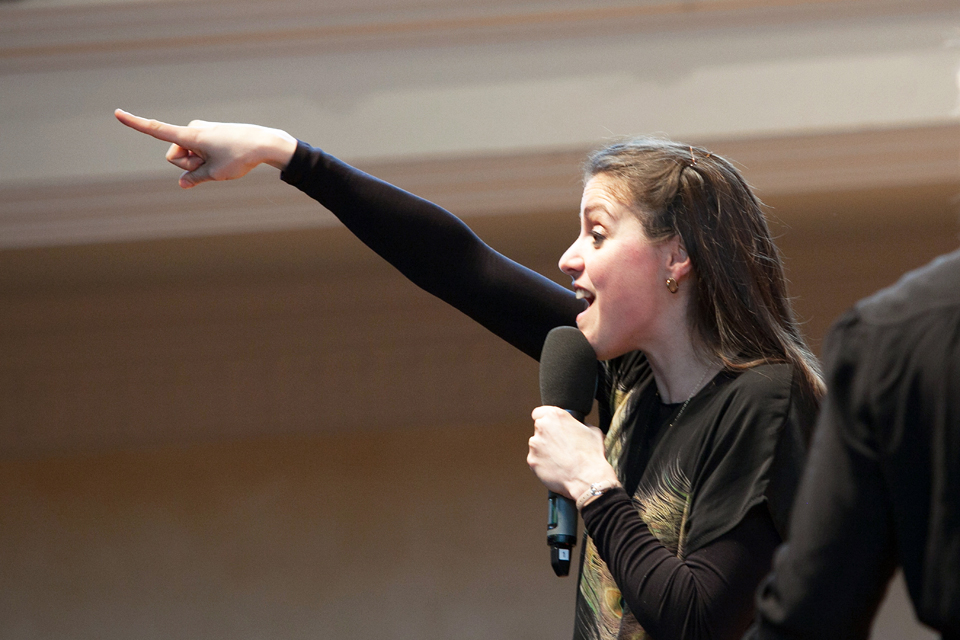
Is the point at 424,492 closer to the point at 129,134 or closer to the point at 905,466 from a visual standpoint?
the point at 129,134

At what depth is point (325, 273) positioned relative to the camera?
4914 millimetres

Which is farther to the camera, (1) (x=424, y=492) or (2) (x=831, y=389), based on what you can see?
(1) (x=424, y=492)

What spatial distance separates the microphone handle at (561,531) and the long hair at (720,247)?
0.31 meters

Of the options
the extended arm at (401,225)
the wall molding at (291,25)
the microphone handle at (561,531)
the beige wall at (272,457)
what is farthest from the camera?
the beige wall at (272,457)

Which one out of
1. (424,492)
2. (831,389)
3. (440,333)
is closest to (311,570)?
(424,492)

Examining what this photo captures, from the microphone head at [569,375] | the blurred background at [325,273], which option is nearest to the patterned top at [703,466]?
the microphone head at [569,375]

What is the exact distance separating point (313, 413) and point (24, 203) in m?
1.75

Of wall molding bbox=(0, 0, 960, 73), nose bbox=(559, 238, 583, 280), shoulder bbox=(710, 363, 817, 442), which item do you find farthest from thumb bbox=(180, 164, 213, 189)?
wall molding bbox=(0, 0, 960, 73)

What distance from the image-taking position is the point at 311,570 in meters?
4.95

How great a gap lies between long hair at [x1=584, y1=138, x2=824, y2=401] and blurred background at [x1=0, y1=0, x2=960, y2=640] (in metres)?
2.09

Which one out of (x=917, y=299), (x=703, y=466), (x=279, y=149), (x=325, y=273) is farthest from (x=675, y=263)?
(x=325, y=273)

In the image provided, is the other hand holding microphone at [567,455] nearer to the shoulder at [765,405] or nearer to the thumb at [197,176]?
the shoulder at [765,405]

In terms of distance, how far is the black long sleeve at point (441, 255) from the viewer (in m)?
1.63

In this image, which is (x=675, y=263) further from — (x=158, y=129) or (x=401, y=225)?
(x=158, y=129)
